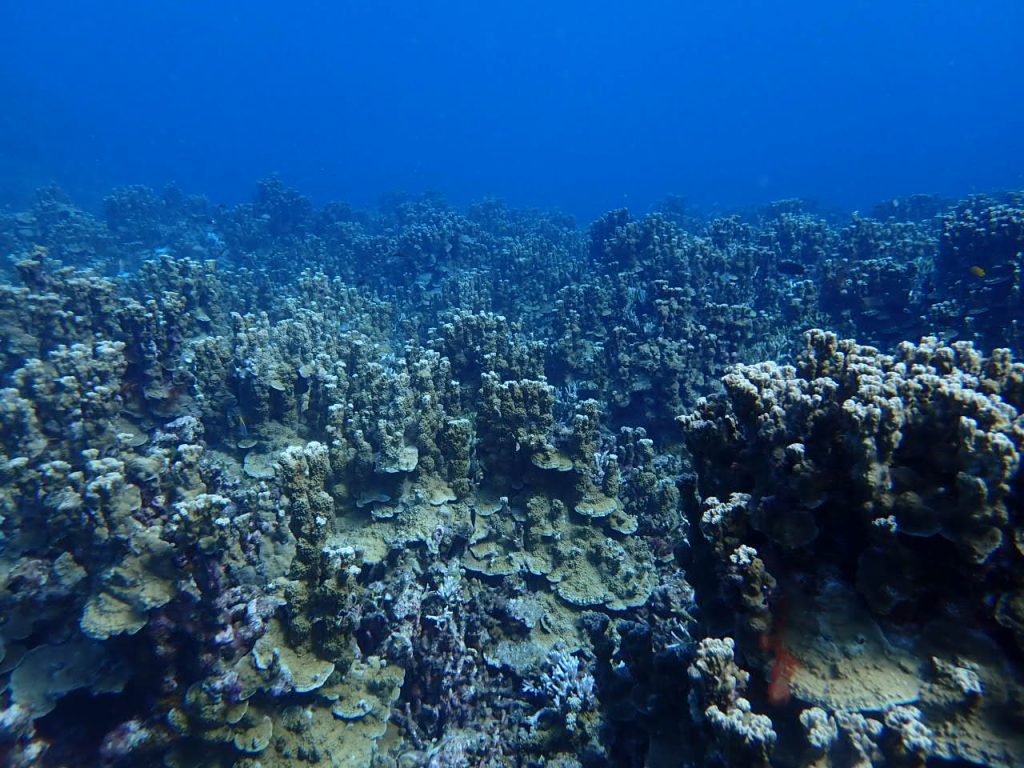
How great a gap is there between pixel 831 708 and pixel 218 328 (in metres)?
13.1

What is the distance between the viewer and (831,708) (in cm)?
288

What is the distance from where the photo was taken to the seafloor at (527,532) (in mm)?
2938

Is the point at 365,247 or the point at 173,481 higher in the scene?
the point at 365,247

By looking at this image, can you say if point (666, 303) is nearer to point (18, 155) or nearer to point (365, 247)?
Result: point (365, 247)

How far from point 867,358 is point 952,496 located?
154 centimetres

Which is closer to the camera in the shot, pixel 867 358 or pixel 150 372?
pixel 867 358

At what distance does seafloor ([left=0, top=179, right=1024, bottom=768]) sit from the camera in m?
2.94

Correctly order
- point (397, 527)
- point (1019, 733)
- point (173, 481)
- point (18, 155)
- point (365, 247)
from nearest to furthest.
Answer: point (1019, 733) → point (173, 481) → point (397, 527) → point (365, 247) → point (18, 155)

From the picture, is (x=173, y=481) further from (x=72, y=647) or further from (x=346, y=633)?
(x=346, y=633)

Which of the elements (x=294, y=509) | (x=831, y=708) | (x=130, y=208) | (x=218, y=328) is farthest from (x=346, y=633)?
(x=130, y=208)

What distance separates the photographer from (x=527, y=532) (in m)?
7.08

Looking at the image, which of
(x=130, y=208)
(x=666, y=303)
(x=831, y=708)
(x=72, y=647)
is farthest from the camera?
(x=130, y=208)

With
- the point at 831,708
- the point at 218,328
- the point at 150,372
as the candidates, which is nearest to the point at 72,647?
the point at 150,372

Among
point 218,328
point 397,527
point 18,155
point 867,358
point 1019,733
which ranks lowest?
point 397,527
